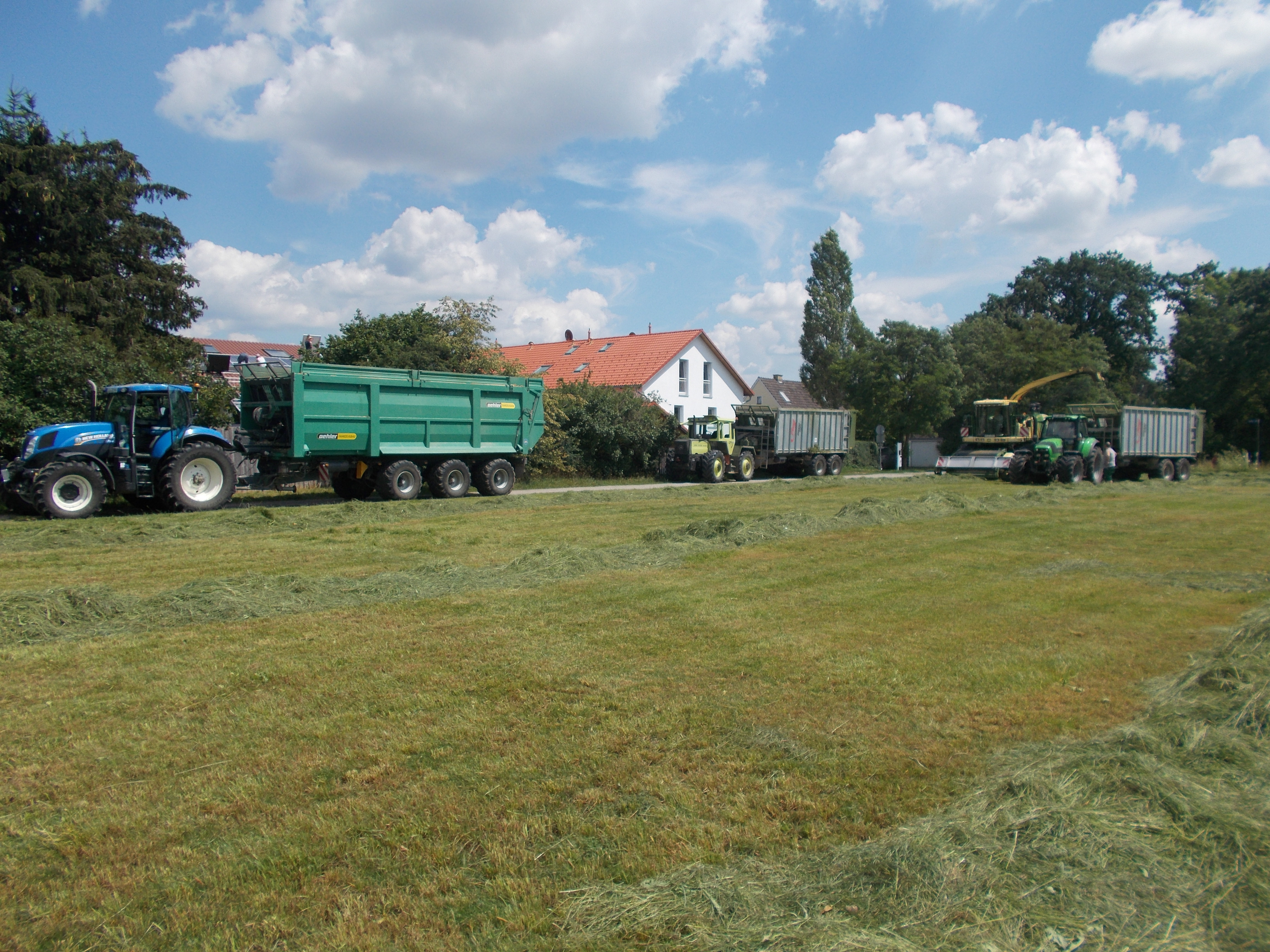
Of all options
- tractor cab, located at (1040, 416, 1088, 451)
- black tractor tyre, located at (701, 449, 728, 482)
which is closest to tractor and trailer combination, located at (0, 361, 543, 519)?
black tractor tyre, located at (701, 449, 728, 482)

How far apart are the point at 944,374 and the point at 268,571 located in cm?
3458

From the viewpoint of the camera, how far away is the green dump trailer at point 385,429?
15.6 meters

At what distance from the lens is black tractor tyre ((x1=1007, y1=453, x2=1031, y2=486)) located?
73.9 ft

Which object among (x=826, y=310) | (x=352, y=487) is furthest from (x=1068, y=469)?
(x=826, y=310)

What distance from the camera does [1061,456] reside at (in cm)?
2231

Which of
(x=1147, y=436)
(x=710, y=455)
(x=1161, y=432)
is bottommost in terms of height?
(x=710, y=455)

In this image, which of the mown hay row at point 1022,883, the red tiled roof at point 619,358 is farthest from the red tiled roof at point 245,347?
the mown hay row at point 1022,883

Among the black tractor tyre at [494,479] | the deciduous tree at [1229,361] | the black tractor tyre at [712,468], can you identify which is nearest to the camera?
the black tractor tyre at [494,479]

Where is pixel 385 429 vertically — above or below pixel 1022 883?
above

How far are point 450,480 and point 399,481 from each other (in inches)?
52.8

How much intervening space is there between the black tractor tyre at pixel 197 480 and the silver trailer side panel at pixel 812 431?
1865cm

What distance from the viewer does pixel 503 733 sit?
13.5 feet

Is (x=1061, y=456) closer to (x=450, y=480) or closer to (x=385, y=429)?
(x=450, y=480)

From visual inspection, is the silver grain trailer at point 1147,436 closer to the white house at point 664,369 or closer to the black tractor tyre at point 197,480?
the white house at point 664,369
